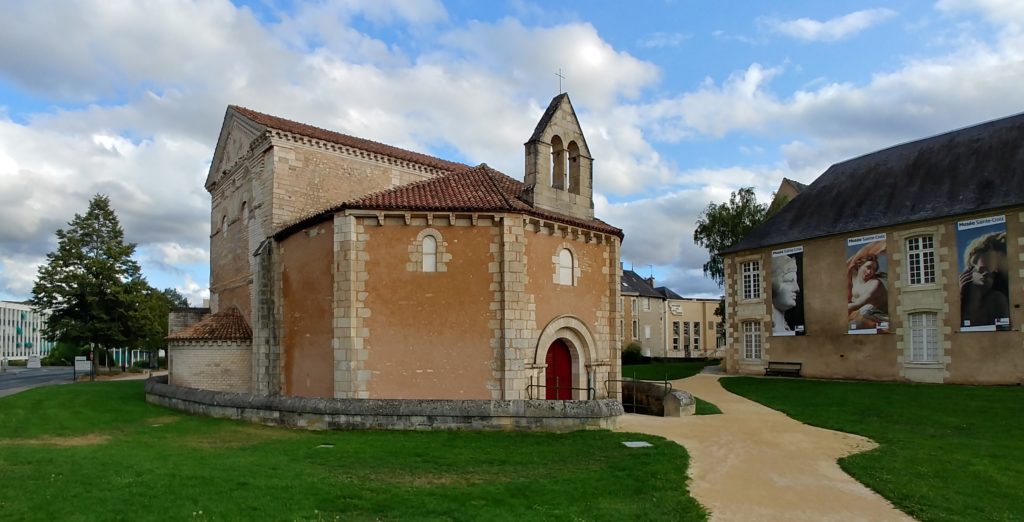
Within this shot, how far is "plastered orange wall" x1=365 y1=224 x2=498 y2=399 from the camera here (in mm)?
17531

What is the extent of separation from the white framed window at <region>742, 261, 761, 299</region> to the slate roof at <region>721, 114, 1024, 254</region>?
104 cm

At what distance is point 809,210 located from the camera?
111 ft

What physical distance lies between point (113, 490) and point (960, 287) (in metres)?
29.3

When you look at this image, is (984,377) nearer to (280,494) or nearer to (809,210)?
(809,210)

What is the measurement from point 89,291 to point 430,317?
32635mm

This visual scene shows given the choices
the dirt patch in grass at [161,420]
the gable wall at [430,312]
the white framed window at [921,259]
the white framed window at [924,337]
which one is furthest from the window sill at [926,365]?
the dirt patch in grass at [161,420]

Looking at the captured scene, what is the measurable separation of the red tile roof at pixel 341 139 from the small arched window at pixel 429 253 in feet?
27.1

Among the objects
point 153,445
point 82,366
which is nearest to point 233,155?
point 153,445

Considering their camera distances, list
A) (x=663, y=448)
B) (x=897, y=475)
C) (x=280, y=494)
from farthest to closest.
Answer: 1. (x=663, y=448)
2. (x=897, y=475)
3. (x=280, y=494)

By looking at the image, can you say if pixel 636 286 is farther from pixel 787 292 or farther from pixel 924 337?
pixel 924 337

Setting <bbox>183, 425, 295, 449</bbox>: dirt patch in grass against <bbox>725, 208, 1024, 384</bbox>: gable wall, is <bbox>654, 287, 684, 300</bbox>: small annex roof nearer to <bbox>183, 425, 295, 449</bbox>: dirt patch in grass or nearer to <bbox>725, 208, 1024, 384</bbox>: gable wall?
<bbox>725, 208, 1024, 384</bbox>: gable wall

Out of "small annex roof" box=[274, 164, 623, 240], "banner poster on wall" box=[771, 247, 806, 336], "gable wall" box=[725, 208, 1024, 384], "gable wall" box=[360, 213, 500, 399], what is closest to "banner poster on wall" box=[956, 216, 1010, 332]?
"gable wall" box=[725, 208, 1024, 384]

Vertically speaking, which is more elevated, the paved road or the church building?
the church building

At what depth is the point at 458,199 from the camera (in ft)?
60.0
